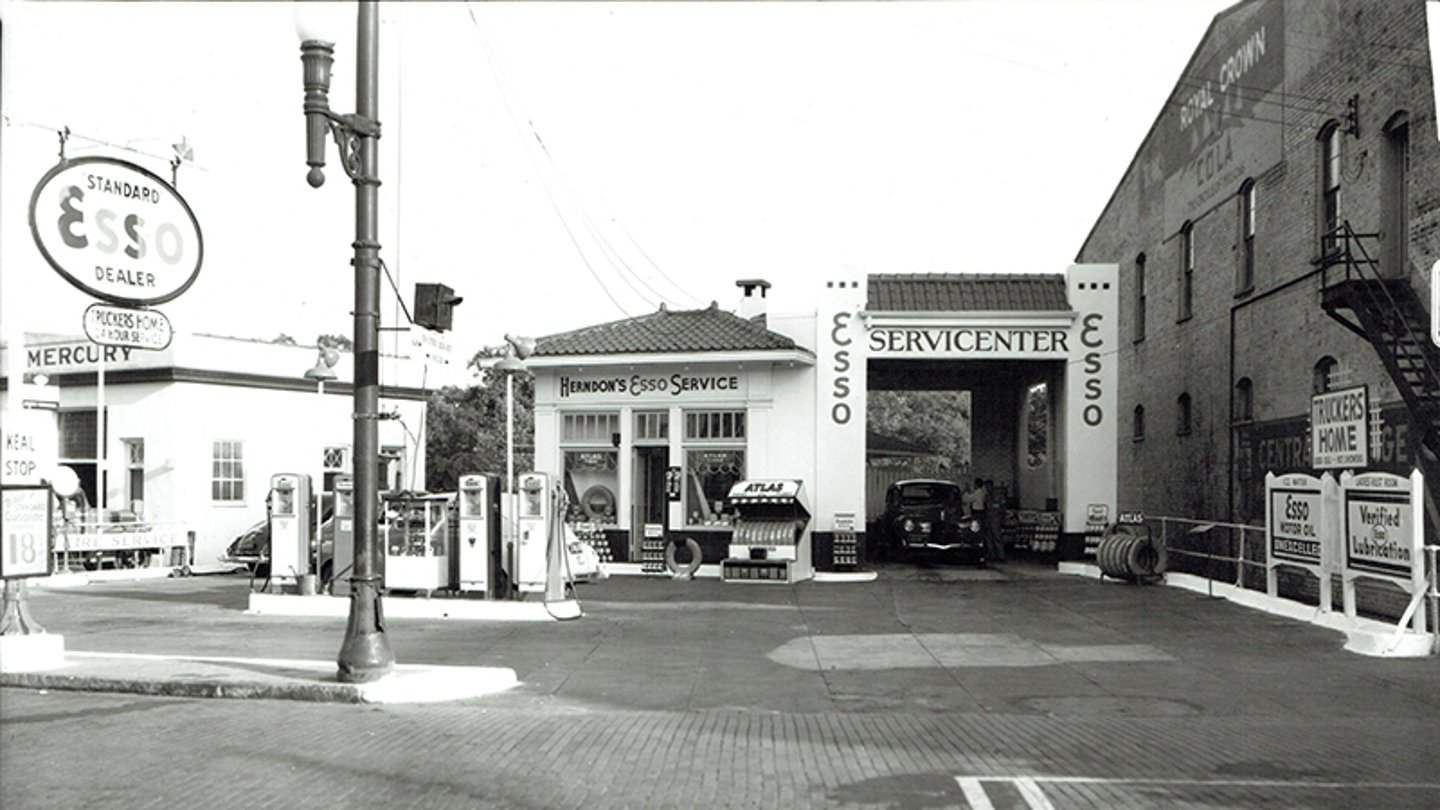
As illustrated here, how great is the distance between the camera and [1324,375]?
59.7 ft

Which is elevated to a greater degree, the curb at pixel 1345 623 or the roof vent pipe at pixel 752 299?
the roof vent pipe at pixel 752 299

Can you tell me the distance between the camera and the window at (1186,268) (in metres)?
24.7

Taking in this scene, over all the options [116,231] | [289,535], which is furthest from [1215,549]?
[116,231]

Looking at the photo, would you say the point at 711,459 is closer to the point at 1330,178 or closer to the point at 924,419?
the point at 1330,178

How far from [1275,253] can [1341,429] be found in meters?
6.16

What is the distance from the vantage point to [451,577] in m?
17.5

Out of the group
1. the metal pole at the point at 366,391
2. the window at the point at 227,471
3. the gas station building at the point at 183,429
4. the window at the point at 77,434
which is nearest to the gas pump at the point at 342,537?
the metal pole at the point at 366,391

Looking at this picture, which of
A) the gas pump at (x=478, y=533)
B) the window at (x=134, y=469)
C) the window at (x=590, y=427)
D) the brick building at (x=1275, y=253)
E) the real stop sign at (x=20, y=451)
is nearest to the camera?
the real stop sign at (x=20, y=451)

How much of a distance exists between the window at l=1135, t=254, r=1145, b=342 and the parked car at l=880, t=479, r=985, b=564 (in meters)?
5.99

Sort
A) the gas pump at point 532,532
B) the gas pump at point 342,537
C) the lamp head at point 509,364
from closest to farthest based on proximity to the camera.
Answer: the lamp head at point 509,364
the gas pump at point 532,532
the gas pump at point 342,537

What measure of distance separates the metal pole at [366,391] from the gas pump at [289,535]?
8.67 m

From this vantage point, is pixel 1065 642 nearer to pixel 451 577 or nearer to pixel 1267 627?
pixel 1267 627

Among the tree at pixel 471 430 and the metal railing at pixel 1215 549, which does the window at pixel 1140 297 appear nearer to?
the metal railing at pixel 1215 549

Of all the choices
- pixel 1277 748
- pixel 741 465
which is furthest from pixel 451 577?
pixel 1277 748
